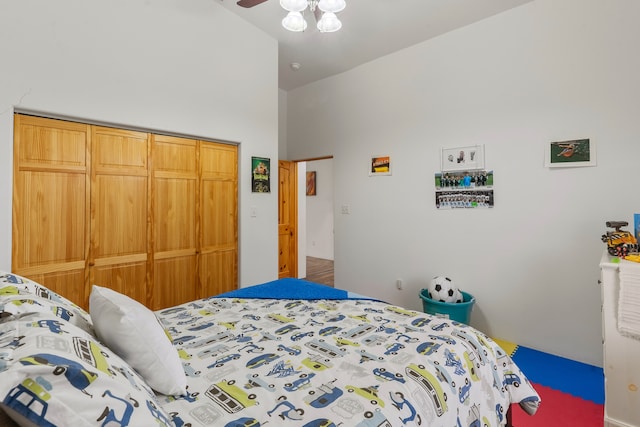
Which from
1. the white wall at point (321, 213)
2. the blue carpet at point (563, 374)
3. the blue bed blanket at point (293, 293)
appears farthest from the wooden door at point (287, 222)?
the blue carpet at point (563, 374)

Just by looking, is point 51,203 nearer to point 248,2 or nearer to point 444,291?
point 248,2

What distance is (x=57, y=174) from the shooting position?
2166mm

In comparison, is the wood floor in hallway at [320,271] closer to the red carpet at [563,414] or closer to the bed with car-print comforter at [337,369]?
the red carpet at [563,414]

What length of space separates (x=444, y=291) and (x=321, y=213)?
185 inches

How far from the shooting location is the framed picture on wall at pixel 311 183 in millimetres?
7637

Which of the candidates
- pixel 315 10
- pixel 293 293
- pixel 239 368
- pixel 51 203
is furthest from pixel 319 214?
pixel 239 368

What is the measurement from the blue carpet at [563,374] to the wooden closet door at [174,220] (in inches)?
113

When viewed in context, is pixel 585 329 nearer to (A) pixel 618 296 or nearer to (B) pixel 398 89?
(A) pixel 618 296

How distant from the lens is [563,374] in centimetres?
242

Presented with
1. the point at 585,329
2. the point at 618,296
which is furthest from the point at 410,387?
the point at 585,329

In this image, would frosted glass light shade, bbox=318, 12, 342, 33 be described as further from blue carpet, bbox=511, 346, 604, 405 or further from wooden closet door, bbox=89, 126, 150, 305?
blue carpet, bbox=511, 346, 604, 405

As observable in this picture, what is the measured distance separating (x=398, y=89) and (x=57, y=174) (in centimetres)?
328

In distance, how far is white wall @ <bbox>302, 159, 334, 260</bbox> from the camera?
7375 mm

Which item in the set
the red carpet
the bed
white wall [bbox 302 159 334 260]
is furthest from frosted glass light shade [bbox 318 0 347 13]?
white wall [bbox 302 159 334 260]
